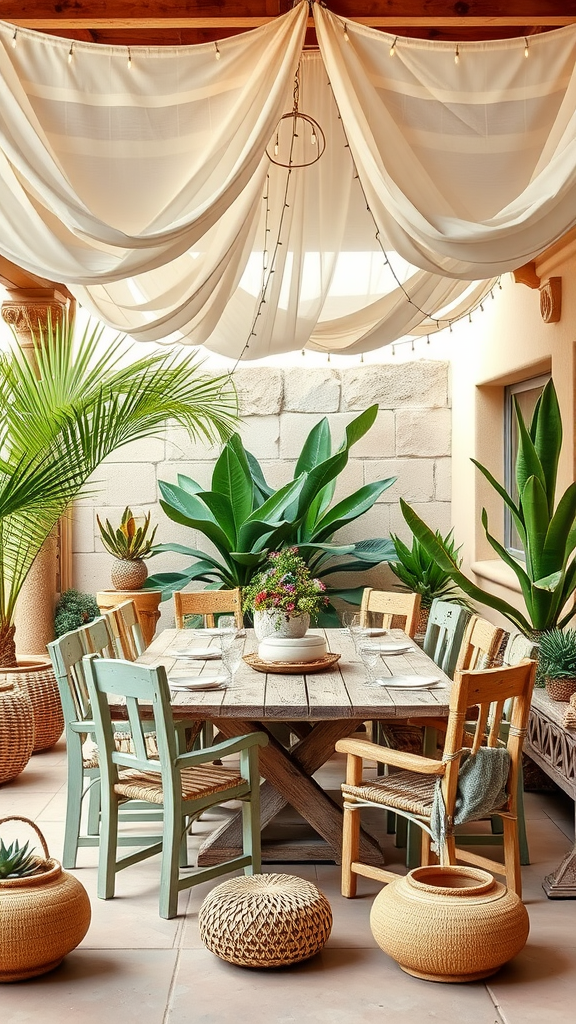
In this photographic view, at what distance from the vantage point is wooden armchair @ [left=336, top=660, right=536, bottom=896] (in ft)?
9.43

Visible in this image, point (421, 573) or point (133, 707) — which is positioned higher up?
point (421, 573)

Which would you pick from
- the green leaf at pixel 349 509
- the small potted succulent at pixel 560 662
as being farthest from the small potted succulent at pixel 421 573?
the small potted succulent at pixel 560 662

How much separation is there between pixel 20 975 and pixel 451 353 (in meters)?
5.15

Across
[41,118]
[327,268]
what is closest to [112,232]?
[41,118]

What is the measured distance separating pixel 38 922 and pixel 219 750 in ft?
2.31

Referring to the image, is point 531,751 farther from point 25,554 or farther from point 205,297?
point 25,554

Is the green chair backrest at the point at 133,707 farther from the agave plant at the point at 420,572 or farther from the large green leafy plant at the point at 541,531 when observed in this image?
the agave plant at the point at 420,572

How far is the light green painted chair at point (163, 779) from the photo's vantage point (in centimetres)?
301

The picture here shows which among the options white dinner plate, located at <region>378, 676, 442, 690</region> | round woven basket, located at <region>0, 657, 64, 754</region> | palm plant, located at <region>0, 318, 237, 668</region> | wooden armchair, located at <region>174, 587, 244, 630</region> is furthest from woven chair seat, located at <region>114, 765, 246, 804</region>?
round woven basket, located at <region>0, 657, 64, 754</region>

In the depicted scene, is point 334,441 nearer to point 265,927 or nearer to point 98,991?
point 265,927

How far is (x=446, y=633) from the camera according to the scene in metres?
4.46

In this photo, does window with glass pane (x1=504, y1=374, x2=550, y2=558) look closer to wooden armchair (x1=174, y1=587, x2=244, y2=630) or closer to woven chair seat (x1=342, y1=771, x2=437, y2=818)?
wooden armchair (x1=174, y1=587, x2=244, y2=630)

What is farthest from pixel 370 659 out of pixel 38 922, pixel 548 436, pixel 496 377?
pixel 496 377

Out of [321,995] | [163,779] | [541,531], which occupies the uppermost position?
[541,531]
